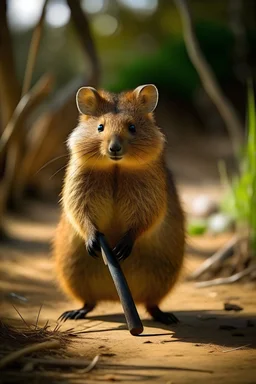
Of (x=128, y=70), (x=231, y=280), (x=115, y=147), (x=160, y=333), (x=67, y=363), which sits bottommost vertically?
(x=67, y=363)

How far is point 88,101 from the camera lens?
170 inches

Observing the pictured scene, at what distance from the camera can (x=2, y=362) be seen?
298cm

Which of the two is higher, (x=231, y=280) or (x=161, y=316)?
(x=231, y=280)

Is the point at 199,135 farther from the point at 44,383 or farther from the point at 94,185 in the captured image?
the point at 44,383

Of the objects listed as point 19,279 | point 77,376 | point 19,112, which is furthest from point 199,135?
point 77,376

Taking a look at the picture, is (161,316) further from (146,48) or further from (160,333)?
(146,48)

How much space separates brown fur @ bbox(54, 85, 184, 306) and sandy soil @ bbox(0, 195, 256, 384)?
0.26m

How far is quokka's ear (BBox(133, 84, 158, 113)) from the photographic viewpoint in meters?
4.32

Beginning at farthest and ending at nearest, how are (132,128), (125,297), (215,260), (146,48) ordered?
(146,48), (215,260), (132,128), (125,297)

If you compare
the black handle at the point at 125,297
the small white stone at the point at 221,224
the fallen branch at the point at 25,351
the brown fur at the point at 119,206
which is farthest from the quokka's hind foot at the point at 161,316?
the small white stone at the point at 221,224

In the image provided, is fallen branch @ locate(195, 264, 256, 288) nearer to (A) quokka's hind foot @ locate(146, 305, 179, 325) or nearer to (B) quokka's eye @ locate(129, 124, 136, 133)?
(A) quokka's hind foot @ locate(146, 305, 179, 325)

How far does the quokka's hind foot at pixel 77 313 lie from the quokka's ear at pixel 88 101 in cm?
130

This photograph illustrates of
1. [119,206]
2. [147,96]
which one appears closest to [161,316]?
[119,206]

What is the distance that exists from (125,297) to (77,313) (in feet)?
3.40
